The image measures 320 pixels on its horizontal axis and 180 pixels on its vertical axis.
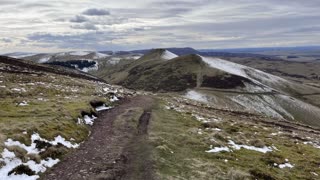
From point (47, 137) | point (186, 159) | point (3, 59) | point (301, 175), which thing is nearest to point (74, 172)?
point (47, 137)

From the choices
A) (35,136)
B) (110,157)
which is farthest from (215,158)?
(35,136)

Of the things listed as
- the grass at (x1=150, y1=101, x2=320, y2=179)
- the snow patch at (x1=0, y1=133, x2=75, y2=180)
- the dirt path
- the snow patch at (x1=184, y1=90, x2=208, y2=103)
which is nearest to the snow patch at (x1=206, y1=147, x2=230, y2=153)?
the grass at (x1=150, y1=101, x2=320, y2=179)

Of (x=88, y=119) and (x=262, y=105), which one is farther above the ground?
(x=88, y=119)

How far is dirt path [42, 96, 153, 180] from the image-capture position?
2330 centimetres

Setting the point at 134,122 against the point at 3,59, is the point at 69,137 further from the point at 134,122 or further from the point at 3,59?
the point at 3,59

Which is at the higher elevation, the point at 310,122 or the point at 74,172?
the point at 74,172

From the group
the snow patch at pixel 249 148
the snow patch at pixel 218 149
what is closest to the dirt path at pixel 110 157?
the snow patch at pixel 218 149

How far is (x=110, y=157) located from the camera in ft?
91.0

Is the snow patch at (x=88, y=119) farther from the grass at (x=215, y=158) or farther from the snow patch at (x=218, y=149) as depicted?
the snow patch at (x=218, y=149)

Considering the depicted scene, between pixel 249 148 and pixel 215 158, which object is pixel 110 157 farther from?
pixel 249 148

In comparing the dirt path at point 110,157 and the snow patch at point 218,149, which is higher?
the dirt path at point 110,157

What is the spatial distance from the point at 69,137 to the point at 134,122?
1368 cm

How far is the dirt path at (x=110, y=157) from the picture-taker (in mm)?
23297

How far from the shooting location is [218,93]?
184625 millimetres
